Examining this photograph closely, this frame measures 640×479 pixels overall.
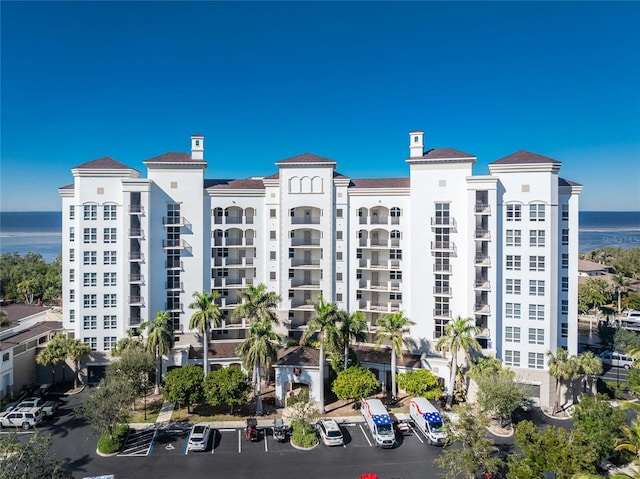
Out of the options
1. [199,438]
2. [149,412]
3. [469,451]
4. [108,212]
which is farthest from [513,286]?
[108,212]

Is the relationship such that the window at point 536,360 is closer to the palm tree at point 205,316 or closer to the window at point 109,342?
the palm tree at point 205,316

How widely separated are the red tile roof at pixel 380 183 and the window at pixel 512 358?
18534 mm

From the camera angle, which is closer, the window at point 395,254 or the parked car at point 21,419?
the parked car at point 21,419

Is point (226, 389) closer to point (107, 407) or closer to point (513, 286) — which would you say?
point (107, 407)

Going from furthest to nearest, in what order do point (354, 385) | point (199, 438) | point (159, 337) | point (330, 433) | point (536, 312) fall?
point (536, 312), point (159, 337), point (354, 385), point (330, 433), point (199, 438)

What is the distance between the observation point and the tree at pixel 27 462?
16.8m

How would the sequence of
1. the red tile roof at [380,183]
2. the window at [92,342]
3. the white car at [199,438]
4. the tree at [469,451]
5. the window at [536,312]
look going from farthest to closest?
the red tile roof at [380,183] < the window at [92,342] < the window at [536,312] < the white car at [199,438] < the tree at [469,451]

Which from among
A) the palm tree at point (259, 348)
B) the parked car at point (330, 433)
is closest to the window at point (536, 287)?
the parked car at point (330, 433)

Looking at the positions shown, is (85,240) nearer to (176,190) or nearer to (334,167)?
(176,190)

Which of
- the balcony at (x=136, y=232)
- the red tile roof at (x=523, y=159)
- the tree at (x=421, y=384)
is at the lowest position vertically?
the tree at (x=421, y=384)

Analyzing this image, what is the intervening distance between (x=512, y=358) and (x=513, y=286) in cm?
653

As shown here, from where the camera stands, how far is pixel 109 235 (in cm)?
3991

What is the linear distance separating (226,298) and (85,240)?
48.7 feet

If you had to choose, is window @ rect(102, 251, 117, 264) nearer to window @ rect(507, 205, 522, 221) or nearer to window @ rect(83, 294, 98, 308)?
window @ rect(83, 294, 98, 308)
